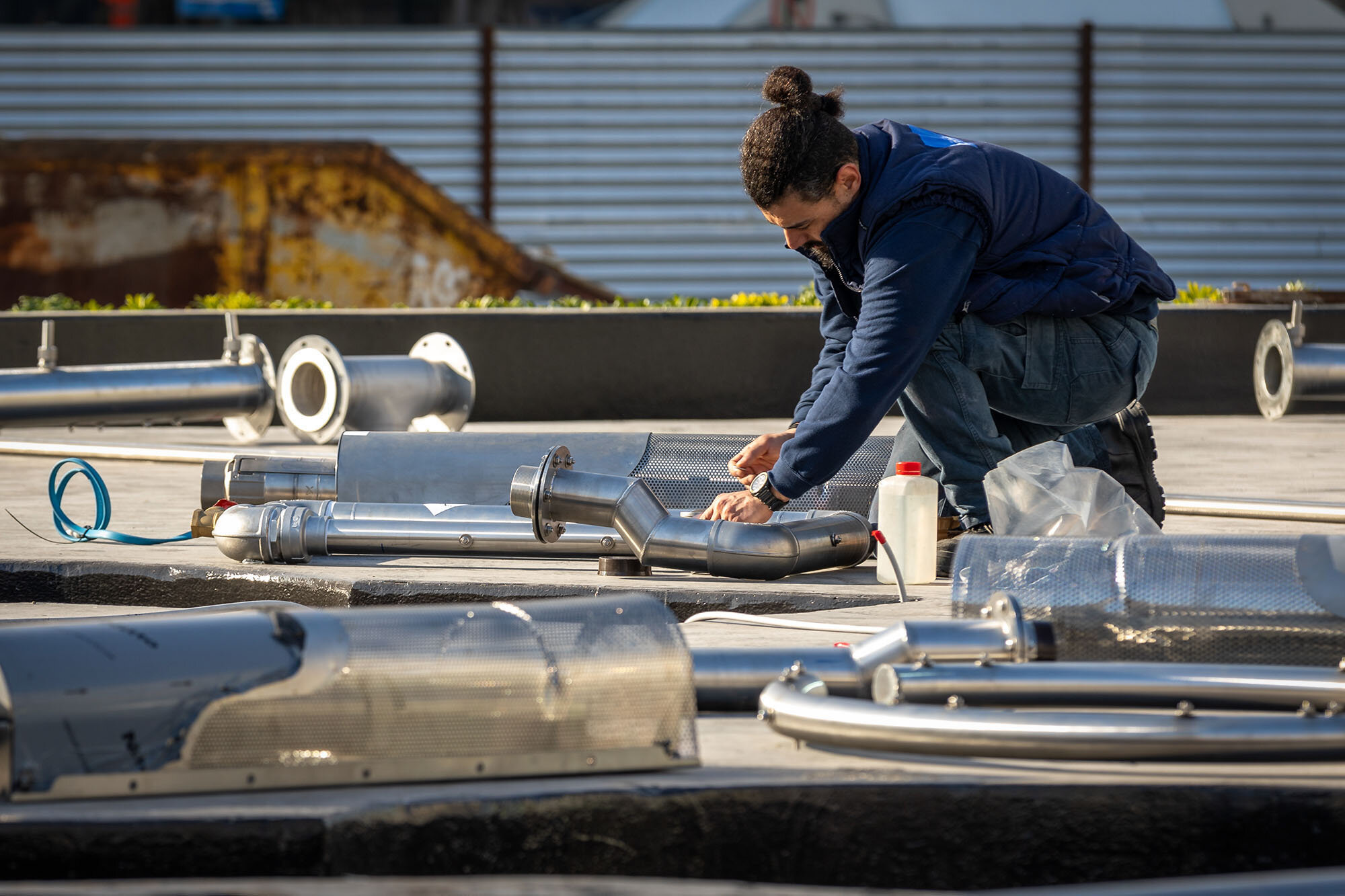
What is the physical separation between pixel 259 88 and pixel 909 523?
10895mm

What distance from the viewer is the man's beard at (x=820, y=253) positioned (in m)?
3.52

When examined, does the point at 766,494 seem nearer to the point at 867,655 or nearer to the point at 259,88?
the point at 867,655

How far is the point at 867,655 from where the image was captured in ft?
8.04

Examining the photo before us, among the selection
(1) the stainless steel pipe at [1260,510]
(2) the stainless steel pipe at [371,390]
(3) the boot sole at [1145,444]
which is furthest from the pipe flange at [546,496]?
(2) the stainless steel pipe at [371,390]

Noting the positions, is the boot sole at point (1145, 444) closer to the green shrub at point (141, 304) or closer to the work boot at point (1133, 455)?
the work boot at point (1133, 455)

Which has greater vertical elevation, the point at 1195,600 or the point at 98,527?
the point at 1195,600

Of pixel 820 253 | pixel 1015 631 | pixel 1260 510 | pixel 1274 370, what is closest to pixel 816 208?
pixel 820 253

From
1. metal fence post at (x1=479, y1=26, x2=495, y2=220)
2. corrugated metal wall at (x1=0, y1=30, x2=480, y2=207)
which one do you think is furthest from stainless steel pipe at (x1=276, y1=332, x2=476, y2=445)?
corrugated metal wall at (x1=0, y1=30, x2=480, y2=207)

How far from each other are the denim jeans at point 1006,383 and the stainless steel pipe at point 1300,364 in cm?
446

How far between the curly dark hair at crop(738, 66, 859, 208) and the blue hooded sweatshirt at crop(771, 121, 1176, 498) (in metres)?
0.11

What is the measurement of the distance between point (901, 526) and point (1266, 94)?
11.4 m

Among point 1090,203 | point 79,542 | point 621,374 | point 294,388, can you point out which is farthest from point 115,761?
point 621,374

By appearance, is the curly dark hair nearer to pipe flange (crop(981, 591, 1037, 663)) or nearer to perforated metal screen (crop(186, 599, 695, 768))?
pipe flange (crop(981, 591, 1037, 663))

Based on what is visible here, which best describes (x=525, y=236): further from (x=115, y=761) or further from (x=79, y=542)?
(x=115, y=761)
